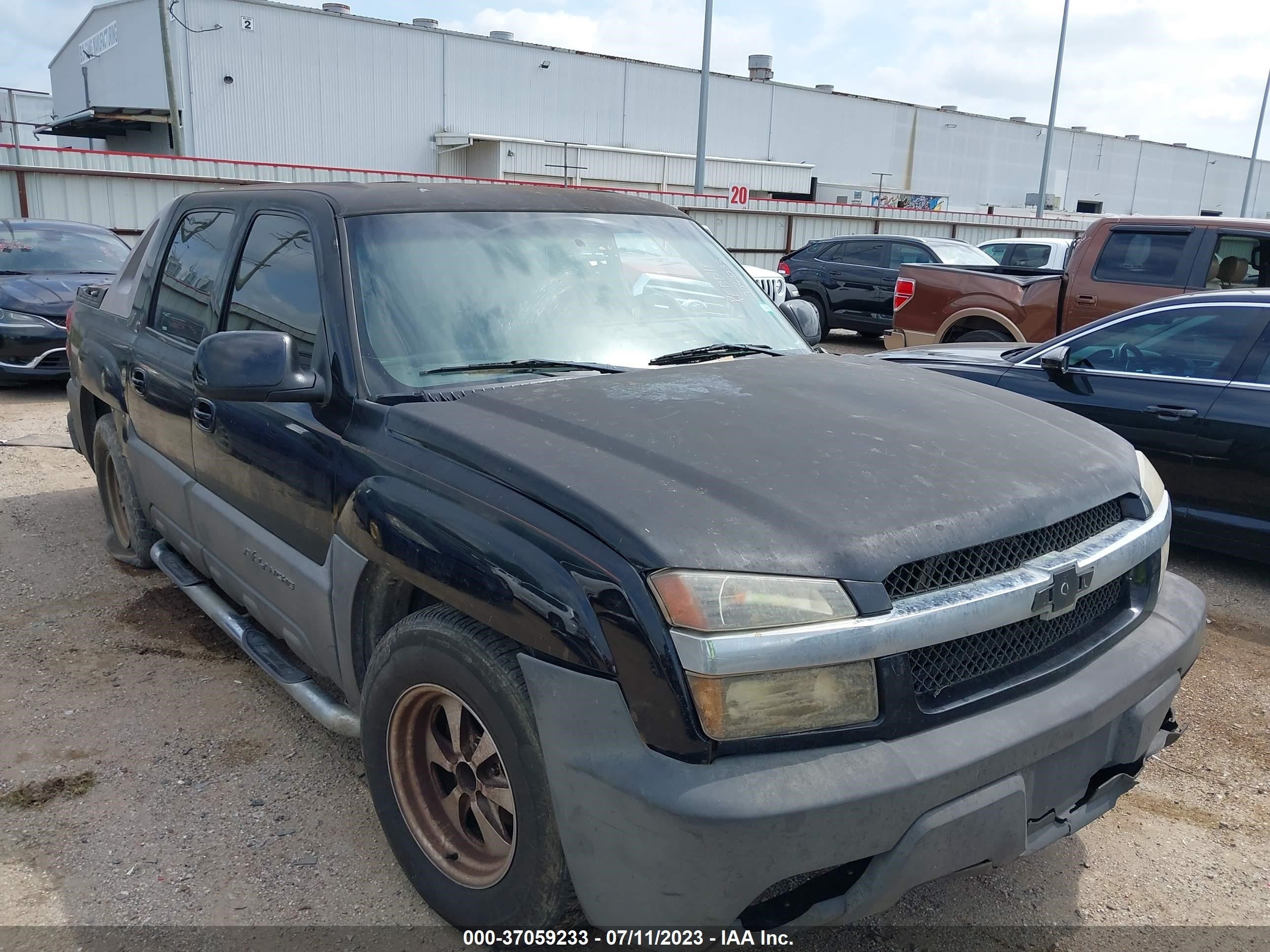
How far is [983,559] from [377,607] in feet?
5.05

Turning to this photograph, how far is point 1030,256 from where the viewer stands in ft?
49.3

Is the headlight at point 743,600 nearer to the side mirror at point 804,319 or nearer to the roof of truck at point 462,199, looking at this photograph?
the roof of truck at point 462,199

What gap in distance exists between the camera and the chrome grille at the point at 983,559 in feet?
6.59

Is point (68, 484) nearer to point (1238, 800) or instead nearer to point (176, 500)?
point (176, 500)

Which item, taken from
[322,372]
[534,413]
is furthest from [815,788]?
[322,372]

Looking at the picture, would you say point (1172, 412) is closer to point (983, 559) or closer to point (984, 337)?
point (983, 559)

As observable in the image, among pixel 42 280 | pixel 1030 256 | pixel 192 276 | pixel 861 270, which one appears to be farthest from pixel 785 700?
pixel 1030 256

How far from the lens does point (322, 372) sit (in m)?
2.81

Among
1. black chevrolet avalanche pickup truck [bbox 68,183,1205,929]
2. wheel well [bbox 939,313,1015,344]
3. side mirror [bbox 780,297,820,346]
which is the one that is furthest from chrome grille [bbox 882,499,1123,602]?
wheel well [bbox 939,313,1015,344]

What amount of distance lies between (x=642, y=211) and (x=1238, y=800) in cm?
287

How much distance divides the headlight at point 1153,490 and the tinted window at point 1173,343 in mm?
2763

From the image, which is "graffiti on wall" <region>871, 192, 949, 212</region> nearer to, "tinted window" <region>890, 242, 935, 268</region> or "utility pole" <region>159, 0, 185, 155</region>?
"utility pole" <region>159, 0, 185, 155</region>

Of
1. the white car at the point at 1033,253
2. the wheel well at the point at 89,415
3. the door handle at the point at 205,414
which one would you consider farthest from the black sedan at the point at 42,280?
the white car at the point at 1033,253

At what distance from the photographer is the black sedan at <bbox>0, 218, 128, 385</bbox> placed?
888 centimetres
